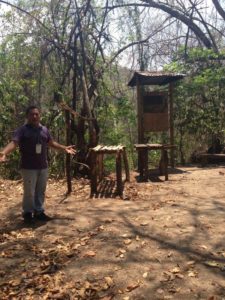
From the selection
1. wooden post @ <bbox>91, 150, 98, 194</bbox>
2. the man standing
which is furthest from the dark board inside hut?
the man standing

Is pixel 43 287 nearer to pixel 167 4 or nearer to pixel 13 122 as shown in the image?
pixel 13 122

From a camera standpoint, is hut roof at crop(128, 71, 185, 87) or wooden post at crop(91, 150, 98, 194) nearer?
wooden post at crop(91, 150, 98, 194)

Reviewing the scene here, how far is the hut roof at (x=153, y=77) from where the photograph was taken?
1103 centimetres

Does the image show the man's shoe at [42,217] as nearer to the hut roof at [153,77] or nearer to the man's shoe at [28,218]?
the man's shoe at [28,218]

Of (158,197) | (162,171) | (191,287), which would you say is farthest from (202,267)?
(162,171)

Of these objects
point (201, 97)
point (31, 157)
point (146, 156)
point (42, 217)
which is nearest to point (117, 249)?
point (42, 217)

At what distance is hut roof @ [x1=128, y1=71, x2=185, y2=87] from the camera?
1103 cm

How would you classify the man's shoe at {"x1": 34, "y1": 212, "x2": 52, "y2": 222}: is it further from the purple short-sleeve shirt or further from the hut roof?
the hut roof

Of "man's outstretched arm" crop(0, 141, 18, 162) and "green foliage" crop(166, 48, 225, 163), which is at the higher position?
"green foliage" crop(166, 48, 225, 163)

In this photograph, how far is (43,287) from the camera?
3.88m

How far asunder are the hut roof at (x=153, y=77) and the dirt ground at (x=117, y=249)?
439 cm

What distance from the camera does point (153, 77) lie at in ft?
Answer: 36.8

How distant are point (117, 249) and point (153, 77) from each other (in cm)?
734

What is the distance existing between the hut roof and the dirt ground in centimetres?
439
